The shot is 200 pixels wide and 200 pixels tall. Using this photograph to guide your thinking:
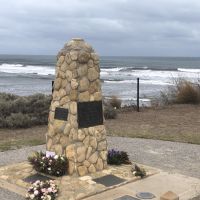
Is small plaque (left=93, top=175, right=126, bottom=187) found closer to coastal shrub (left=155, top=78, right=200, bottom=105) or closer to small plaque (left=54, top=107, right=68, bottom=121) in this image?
small plaque (left=54, top=107, right=68, bottom=121)

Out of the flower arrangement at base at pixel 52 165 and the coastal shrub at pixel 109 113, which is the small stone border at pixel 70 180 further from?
the coastal shrub at pixel 109 113

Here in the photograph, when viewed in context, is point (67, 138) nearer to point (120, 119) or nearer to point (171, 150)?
point (171, 150)

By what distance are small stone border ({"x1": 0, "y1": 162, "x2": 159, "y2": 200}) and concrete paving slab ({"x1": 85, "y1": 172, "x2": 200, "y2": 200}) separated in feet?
0.40

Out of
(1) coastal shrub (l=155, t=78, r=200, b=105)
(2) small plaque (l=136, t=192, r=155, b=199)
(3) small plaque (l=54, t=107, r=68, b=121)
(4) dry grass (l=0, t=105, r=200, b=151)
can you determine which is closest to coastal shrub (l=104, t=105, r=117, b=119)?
(4) dry grass (l=0, t=105, r=200, b=151)

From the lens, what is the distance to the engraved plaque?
22.6 feet

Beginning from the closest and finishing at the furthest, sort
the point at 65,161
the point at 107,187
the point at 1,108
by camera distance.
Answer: the point at 107,187 < the point at 65,161 < the point at 1,108

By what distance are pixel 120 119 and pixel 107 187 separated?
7.01 meters

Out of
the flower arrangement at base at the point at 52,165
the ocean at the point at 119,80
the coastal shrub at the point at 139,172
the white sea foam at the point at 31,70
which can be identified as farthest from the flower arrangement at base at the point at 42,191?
the white sea foam at the point at 31,70

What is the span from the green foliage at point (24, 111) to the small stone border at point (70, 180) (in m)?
4.30

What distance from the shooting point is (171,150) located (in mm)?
9320

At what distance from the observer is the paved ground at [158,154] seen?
315 inches

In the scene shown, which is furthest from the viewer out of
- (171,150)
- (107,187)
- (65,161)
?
(171,150)

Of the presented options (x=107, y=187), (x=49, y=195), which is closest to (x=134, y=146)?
(x=107, y=187)

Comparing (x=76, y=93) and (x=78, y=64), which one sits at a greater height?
(x=78, y=64)
